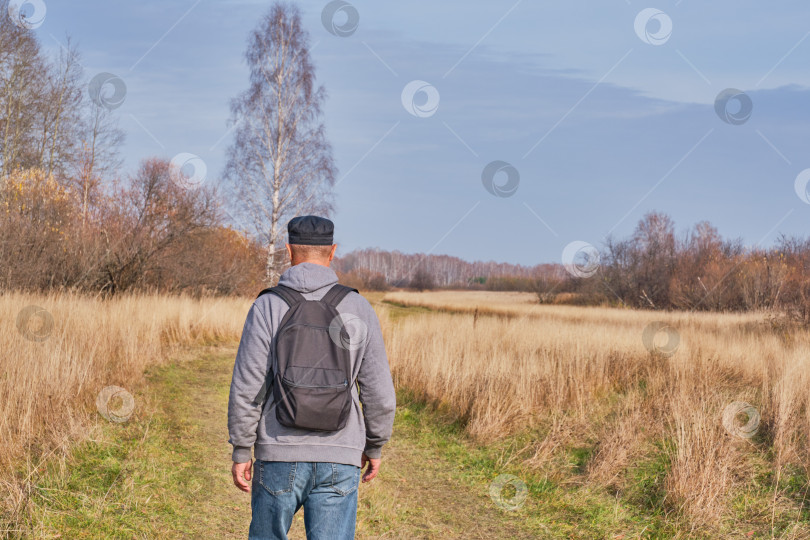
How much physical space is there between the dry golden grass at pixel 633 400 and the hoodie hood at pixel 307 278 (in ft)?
13.1

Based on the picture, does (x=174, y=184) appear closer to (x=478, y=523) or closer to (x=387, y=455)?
(x=387, y=455)

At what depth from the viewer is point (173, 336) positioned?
46.2ft

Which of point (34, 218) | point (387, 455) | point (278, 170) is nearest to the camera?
point (387, 455)

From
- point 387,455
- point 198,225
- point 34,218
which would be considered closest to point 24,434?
point 387,455

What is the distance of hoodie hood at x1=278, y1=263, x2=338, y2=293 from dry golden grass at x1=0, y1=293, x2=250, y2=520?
3181mm

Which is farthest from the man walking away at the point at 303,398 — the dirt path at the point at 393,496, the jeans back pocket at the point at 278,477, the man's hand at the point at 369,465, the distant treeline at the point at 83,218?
the distant treeline at the point at 83,218

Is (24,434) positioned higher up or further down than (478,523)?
higher up

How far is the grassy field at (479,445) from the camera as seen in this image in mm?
5203

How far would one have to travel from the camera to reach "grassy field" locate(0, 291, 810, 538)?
5.20 meters

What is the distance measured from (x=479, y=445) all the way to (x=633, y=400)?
1.94 metres

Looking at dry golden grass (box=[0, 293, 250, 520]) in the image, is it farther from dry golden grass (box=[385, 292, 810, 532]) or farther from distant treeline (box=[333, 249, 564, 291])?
distant treeline (box=[333, 249, 564, 291])

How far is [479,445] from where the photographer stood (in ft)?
24.6

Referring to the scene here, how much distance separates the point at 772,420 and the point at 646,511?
2780 millimetres

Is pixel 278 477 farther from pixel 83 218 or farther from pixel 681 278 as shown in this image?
pixel 681 278
